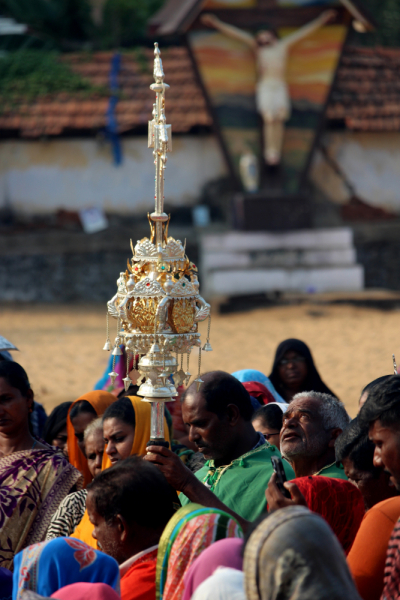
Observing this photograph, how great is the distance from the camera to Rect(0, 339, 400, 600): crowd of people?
6.63 ft

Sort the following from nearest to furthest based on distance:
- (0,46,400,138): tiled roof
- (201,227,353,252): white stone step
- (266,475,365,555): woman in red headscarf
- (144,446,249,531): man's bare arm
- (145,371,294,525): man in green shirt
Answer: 1. (144,446,249,531): man's bare arm
2. (266,475,365,555): woman in red headscarf
3. (145,371,294,525): man in green shirt
4. (201,227,353,252): white stone step
5. (0,46,400,138): tiled roof

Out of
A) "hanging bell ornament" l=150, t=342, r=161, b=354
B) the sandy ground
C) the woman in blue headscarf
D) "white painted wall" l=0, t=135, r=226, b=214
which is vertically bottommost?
the sandy ground

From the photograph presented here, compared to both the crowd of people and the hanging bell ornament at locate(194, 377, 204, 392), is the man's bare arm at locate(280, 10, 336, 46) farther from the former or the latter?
the hanging bell ornament at locate(194, 377, 204, 392)

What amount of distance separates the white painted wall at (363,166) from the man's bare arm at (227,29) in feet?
8.79

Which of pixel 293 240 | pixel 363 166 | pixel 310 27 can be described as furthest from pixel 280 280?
pixel 310 27

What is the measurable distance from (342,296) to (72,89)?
22.4 feet

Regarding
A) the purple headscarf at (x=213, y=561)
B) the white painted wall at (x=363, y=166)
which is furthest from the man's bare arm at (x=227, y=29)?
the purple headscarf at (x=213, y=561)

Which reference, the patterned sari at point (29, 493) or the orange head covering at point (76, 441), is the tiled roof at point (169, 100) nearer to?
the orange head covering at point (76, 441)

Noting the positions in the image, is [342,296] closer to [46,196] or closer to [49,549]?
[46,196]

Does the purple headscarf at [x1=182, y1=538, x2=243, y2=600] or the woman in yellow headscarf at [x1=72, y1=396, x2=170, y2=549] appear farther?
the woman in yellow headscarf at [x1=72, y1=396, x2=170, y2=549]

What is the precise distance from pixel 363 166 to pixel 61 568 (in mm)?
15129

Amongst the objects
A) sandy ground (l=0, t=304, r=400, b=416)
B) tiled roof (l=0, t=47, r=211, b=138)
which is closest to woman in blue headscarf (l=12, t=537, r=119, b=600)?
sandy ground (l=0, t=304, r=400, b=416)

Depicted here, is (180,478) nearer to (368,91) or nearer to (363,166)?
(363,166)

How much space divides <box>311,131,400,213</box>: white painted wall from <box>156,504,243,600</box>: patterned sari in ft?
47.9
